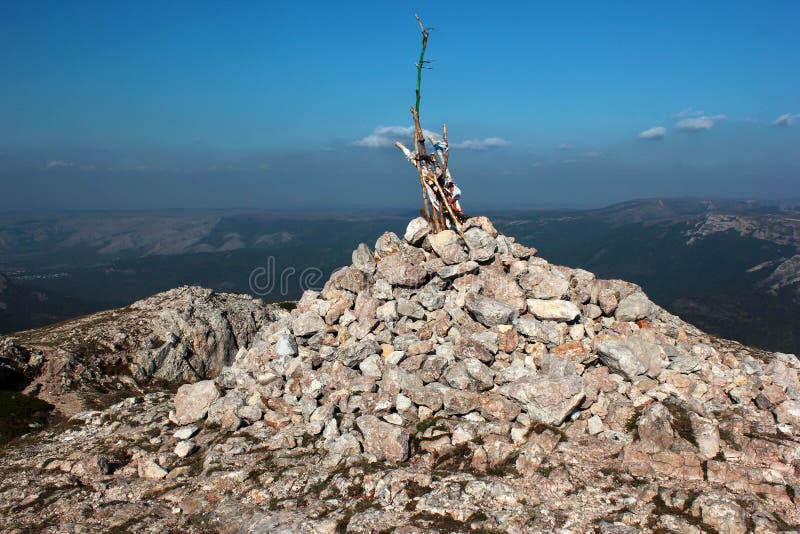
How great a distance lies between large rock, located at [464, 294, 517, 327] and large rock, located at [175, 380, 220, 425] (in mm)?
10929

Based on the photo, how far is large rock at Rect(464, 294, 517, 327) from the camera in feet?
62.1

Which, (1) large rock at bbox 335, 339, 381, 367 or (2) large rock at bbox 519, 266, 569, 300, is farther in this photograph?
(2) large rock at bbox 519, 266, 569, 300

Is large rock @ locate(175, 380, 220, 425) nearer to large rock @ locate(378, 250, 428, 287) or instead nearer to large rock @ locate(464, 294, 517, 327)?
large rock @ locate(378, 250, 428, 287)

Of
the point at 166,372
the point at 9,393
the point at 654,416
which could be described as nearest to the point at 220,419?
the point at 654,416

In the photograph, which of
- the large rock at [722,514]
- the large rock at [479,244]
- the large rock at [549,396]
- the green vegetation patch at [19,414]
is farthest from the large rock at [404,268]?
the green vegetation patch at [19,414]

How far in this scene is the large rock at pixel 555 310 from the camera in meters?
18.9

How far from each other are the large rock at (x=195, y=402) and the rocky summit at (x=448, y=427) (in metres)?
0.08

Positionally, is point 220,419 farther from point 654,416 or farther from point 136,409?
point 654,416

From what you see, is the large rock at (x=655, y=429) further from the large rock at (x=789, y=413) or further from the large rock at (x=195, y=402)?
the large rock at (x=195, y=402)

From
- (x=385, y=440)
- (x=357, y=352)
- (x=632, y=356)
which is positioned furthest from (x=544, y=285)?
(x=385, y=440)

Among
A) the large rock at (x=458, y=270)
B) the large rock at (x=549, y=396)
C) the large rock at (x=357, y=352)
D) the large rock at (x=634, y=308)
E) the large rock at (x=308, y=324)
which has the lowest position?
the large rock at (x=549, y=396)

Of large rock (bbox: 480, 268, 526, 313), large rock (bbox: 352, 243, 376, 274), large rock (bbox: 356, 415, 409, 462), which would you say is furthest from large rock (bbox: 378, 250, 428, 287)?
large rock (bbox: 356, 415, 409, 462)

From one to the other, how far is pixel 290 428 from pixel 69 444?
10.1 m

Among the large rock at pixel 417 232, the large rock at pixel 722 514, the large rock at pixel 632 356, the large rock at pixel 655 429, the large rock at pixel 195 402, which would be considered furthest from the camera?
the large rock at pixel 417 232
